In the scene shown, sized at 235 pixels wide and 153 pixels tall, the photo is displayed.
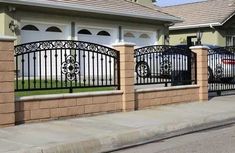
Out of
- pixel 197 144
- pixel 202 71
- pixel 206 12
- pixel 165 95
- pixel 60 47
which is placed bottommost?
pixel 197 144

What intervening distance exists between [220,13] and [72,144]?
2448cm

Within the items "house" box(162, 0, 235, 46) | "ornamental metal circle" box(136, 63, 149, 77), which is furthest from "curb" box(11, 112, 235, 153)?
"house" box(162, 0, 235, 46)

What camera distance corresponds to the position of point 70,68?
1206 centimetres

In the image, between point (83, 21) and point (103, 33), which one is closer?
point (83, 21)

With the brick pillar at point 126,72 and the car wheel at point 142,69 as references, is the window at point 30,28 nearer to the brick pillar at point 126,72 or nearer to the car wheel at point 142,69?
the car wheel at point 142,69

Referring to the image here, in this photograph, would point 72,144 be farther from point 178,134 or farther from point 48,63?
point 48,63

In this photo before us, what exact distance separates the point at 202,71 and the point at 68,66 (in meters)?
5.28

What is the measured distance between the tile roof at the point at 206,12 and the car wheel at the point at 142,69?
57.0 ft

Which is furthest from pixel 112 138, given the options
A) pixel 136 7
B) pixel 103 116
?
pixel 136 7

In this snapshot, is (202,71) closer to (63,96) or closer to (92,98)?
(92,98)

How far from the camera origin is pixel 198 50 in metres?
15.8

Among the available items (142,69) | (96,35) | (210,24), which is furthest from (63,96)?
(210,24)

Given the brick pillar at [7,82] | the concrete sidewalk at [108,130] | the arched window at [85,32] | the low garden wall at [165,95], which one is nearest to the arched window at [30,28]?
the arched window at [85,32]

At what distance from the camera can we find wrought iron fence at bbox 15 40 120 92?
11.5 meters
